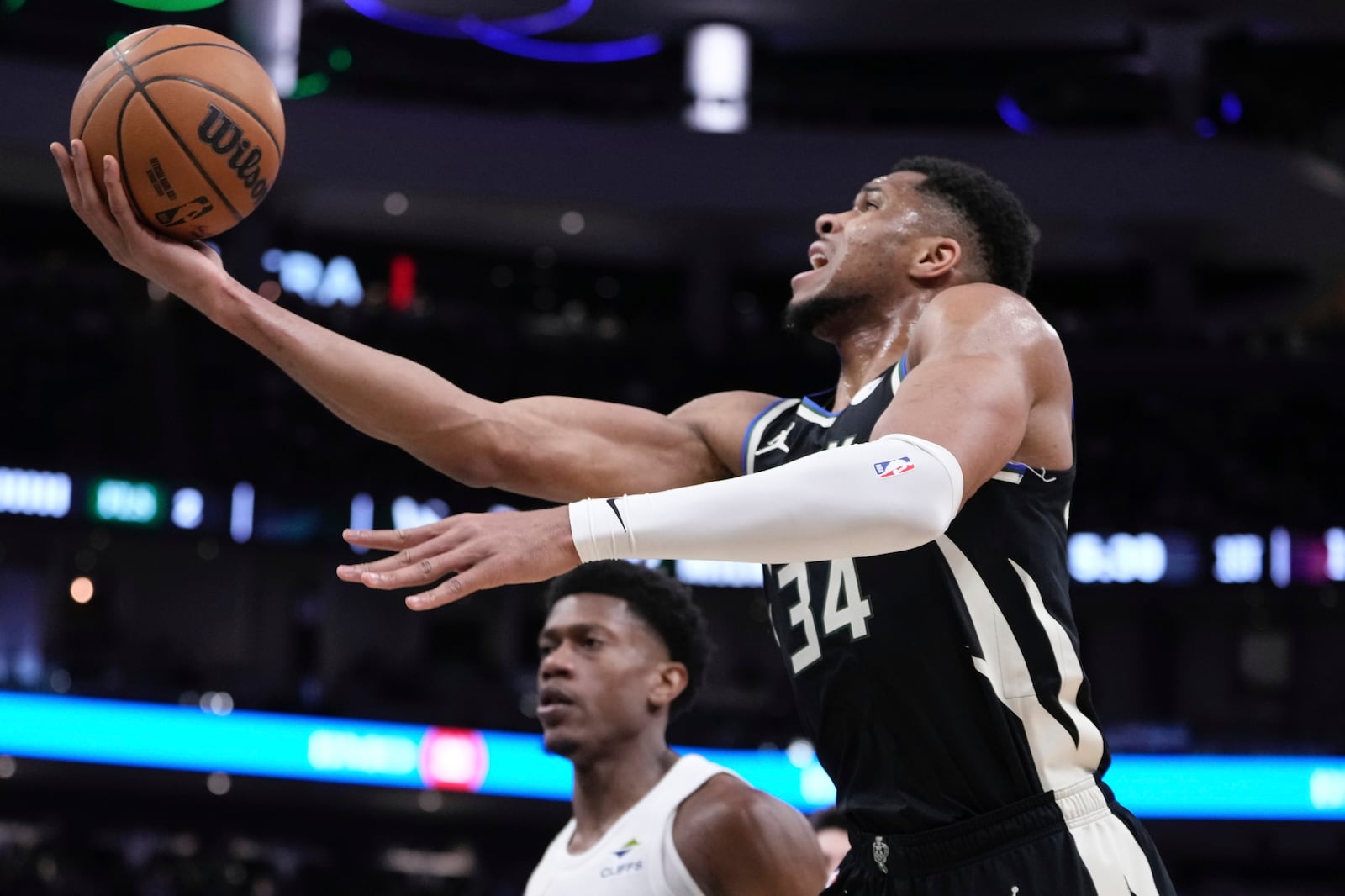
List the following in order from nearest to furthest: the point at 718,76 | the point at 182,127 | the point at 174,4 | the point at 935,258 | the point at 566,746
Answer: the point at 182,127 < the point at 935,258 < the point at 566,746 < the point at 174,4 < the point at 718,76

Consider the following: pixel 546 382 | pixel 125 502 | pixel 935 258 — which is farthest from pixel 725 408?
pixel 546 382

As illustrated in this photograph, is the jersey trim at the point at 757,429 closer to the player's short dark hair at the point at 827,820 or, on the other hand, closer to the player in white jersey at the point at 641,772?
the player in white jersey at the point at 641,772

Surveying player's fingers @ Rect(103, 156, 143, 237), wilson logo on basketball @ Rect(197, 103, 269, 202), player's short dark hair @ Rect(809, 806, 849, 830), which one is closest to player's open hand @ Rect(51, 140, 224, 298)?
player's fingers @ Rect(103, 156, 143, 237)

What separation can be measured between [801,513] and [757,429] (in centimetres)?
101

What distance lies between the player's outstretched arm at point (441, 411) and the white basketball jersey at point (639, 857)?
45.2 inches

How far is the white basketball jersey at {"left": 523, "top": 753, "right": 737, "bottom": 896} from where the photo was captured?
4113mm

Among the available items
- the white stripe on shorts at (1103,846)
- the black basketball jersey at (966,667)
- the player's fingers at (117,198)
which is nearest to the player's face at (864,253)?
the black basketball jersey at (966,667)

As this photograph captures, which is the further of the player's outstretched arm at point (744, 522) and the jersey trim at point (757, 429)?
the jersey trim at point (757, 429)

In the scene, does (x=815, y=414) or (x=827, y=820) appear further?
(x=827, y=820)

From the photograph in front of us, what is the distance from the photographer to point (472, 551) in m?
2.42

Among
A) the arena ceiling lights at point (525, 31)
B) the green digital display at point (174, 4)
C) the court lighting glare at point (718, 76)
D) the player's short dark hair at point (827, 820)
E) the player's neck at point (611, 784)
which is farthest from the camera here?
the court lighting glare at point (718, 76)

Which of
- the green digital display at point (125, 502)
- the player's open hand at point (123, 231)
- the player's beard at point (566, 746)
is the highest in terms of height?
the green digital display at point (125, 502)

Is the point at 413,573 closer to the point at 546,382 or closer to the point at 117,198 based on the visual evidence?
the point at 117,198

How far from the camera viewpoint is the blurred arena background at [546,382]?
16.7 metres
